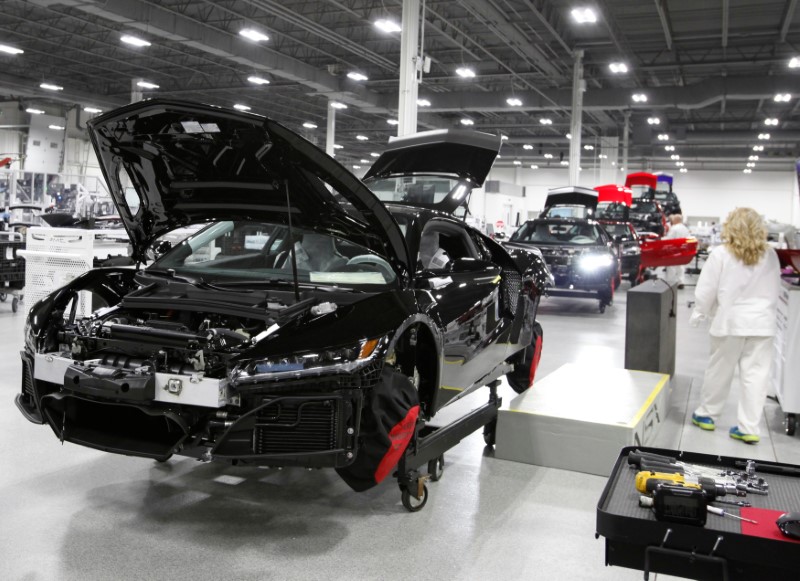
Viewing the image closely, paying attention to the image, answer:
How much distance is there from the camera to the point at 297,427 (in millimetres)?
2848

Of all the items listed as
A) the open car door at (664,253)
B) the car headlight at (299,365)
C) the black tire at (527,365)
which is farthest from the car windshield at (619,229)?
the car headlight at (299,365)

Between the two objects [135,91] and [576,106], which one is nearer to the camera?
[576,106]

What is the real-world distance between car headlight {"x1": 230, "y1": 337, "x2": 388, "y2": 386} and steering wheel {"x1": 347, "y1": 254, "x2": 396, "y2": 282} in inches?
31.3

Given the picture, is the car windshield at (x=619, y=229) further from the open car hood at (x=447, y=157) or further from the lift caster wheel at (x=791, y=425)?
the lift caster wheel at (x=791, y=425)

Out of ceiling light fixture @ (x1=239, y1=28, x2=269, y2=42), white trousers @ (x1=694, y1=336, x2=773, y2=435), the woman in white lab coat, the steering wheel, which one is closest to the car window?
the steering wheel

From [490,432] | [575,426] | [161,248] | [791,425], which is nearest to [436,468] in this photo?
[490,432]

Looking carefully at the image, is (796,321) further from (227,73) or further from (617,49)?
(227,73)

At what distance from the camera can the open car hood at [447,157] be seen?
6117mm

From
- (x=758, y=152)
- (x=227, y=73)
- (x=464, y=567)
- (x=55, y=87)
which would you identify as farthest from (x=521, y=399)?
(x=758, y=152)

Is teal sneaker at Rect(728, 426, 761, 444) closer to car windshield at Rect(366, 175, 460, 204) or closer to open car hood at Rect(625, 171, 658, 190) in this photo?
car windshield at Rect(366, 175, 460, 204)

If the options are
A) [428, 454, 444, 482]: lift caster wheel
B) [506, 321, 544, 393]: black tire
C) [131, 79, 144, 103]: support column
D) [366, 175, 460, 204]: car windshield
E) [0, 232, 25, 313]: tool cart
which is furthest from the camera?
[131, 79, 144, 103]: support column

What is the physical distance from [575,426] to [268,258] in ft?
6.32

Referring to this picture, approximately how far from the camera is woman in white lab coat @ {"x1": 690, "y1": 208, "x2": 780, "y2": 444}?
4.74 m

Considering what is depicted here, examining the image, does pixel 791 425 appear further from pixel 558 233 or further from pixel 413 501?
pixel 558 233
